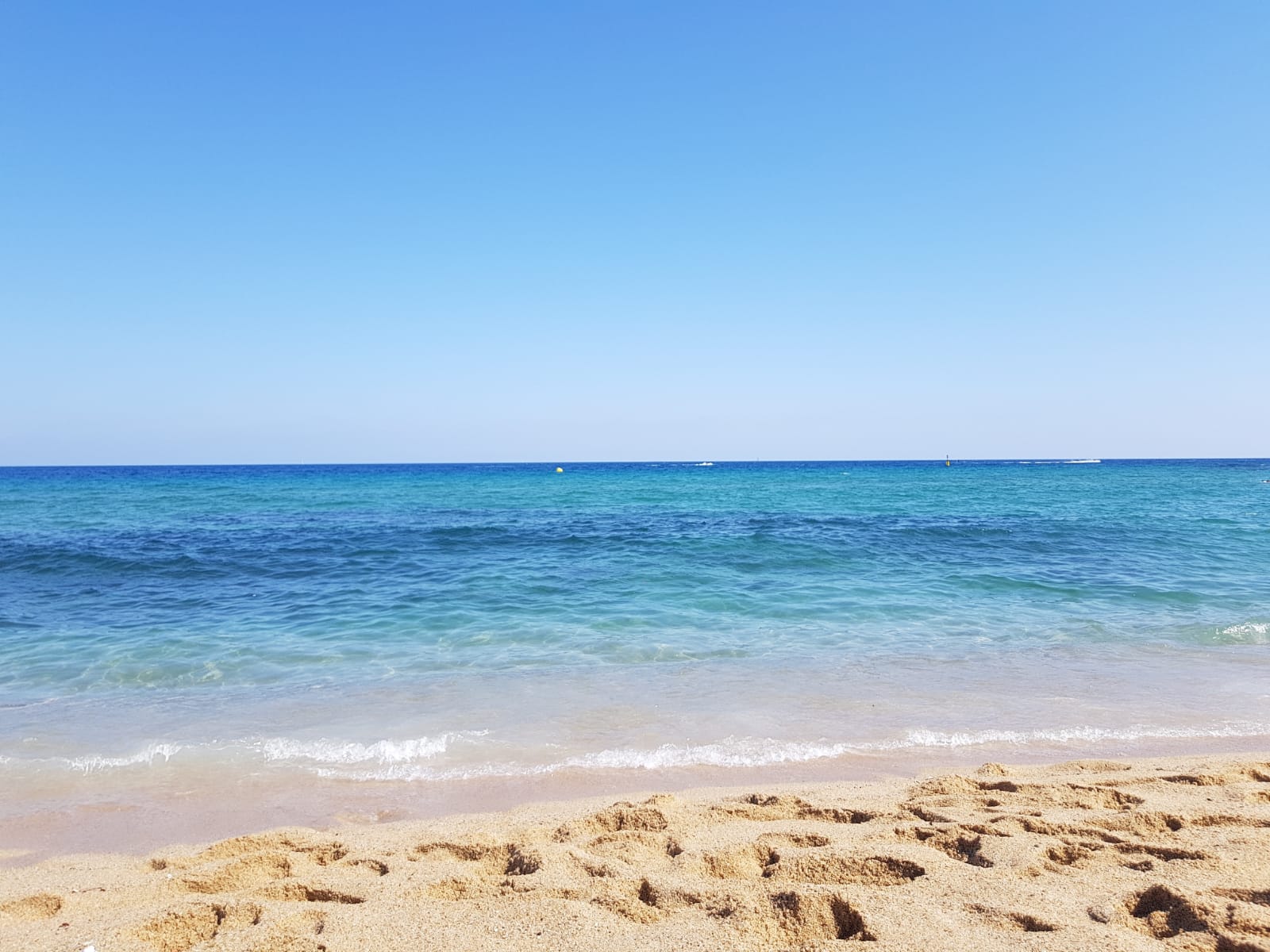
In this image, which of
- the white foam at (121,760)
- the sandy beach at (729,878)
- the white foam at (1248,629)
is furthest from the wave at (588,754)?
the white foam at (1248,629)

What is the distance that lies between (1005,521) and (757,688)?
18.4m

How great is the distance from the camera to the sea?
210 inches

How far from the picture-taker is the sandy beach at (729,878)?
9.67 ft

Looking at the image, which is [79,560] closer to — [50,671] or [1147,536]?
[50,671]

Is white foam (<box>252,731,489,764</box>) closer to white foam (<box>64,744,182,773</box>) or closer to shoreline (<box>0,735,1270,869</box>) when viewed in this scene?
shoreline (<box>0,735,1270,869</box>)

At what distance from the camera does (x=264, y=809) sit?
4832mm

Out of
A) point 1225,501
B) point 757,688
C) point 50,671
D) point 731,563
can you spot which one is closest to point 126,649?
point 50,671

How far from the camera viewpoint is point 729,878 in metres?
3.48

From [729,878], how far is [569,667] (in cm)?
479

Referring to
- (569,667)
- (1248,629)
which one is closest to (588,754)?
(569,667)

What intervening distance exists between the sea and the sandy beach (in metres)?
0.67

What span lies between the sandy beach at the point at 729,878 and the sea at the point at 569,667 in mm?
672

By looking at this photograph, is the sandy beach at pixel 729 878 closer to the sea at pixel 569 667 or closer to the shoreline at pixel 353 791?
the shoreline at pixel 353 791

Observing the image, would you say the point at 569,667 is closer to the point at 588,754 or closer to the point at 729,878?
the point at 588,754
